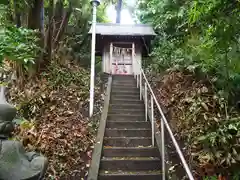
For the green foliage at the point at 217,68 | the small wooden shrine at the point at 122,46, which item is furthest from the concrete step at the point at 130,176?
the small wooden shrine at the point at 122,46

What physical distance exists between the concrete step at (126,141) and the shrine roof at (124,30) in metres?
6.12

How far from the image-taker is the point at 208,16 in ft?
13.4

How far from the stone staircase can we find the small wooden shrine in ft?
14.1

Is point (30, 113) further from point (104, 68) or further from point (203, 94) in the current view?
point (104, 68)

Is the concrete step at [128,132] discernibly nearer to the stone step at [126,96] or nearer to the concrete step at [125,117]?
the concrete step at [125,117]

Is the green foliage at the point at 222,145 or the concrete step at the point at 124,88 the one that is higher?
the concrete step at the point at 124,88

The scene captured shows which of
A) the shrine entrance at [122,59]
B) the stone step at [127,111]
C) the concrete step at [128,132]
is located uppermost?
the shrine entrance at [122,59]

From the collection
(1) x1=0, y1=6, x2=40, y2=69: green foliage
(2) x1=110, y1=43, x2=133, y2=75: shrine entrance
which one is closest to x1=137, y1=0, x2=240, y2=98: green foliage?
(1) x1=0, y1=6, x2=40, y2=69: green foliage

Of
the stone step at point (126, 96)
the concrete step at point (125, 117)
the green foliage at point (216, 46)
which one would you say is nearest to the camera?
the green foliage at point (216, 46)

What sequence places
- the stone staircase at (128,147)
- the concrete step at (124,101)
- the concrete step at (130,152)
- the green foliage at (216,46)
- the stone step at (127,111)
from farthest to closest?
the concrete step at (124,101), the stone step at (127,111), the concrete step at (130,152), the green foliage at (216,46), the stone staircase at (128,147)

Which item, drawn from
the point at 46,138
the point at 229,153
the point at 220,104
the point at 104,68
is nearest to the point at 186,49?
the point at 220,104

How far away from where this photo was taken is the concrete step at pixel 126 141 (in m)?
4.43

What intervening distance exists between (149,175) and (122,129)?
54.2 inches

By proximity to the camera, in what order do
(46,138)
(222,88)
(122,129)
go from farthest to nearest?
(122,129), (222,88), (46,138)
